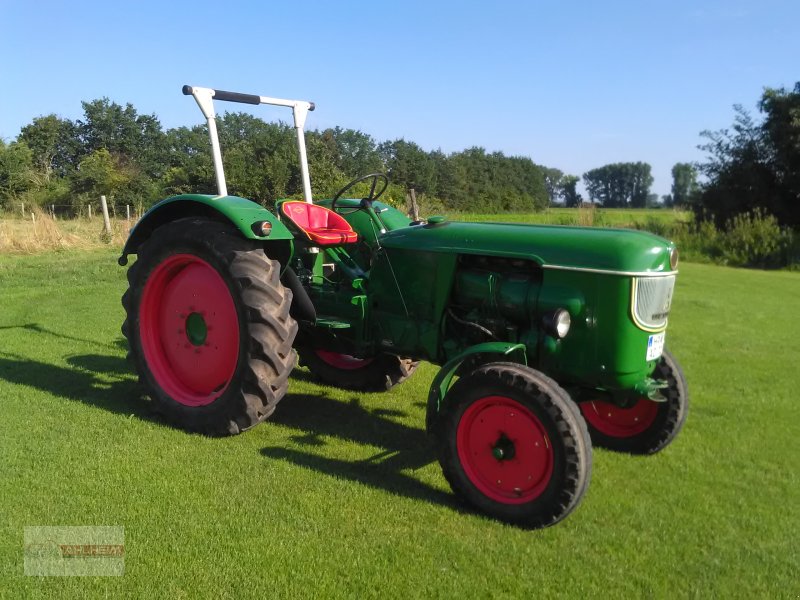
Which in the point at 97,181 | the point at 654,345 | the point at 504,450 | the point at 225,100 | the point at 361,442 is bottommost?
the point at 361,442

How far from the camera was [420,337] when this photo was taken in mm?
3896

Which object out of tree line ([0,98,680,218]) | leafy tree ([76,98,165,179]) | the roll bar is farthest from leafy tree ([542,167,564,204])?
the roll bar

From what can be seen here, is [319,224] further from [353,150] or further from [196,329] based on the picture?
[353,150]

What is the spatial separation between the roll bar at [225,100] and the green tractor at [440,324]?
1cm

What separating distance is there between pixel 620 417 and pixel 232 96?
Answer: 3.38m

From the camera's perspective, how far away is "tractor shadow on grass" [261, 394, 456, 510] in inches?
134

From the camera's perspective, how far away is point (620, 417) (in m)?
3.96

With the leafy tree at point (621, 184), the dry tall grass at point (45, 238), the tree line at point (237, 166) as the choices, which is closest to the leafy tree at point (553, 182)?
the tree line at point (237, 166)

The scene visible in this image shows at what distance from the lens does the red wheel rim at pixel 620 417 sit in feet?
12.6

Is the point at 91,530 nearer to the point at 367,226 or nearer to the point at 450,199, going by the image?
the point at 367,226

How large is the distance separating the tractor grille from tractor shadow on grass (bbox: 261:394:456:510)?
4.34ft

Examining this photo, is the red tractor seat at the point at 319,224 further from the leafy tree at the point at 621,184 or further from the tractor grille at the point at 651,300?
the leafy tree at the point at 621,184

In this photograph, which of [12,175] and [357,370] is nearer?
[357,370]

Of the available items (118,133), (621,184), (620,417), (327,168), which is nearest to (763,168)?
(327,168)
